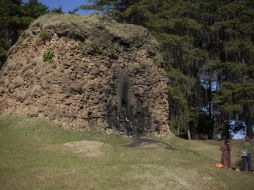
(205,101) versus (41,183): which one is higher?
(205,101)

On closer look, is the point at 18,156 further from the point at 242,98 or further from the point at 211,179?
the point at 242,98

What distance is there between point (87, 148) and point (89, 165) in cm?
250

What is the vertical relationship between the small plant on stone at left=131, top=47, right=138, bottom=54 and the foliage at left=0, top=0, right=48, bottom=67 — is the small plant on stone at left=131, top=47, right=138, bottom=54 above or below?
below

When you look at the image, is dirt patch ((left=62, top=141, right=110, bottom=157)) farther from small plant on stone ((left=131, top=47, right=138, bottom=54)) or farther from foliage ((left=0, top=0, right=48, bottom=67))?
foliage ((left=0, top=0, right=48, bottom=67))

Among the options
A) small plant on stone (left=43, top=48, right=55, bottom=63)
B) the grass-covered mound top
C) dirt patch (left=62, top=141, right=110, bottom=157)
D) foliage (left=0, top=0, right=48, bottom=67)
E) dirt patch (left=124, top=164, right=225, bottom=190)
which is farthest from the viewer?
foliage (left=0, top=0, right=48, bottom=67)

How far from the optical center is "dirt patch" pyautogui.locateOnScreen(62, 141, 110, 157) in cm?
1689

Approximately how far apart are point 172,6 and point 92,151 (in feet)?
88.0

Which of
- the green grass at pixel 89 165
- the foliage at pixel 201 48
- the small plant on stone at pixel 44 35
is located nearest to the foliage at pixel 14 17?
the foliage at pixel 201 48

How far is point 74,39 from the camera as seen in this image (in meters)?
22.7

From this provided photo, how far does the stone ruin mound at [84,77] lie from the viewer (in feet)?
71.4

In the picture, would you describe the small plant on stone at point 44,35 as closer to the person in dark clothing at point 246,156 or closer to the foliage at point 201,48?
the person in dark clothing at point 246,156

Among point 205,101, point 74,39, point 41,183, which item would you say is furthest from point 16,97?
point 205,101

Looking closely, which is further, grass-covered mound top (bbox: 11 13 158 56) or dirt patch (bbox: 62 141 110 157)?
grass-covered mound top (bbox: 11 13 158 56)

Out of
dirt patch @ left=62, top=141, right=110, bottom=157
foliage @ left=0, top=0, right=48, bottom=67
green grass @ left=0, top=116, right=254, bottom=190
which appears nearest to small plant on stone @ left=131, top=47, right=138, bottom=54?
green grass @ left=0, top=116, right=254, bottom=190
